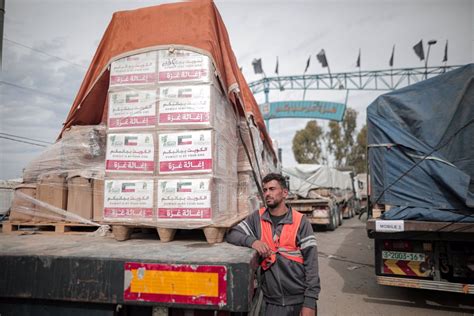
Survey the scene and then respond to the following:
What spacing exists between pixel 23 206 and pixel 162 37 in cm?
225

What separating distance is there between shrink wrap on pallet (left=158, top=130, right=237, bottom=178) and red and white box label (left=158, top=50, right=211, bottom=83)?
0.49 meters

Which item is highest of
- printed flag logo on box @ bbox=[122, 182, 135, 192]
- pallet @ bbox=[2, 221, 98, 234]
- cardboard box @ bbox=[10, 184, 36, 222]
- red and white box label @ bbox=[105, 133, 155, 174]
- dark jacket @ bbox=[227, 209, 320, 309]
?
red and white box label @ bbox=[105, 133, 155, 174]

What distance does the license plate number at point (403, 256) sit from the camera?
444cm

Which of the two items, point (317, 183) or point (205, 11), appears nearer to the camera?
point (205, 11)

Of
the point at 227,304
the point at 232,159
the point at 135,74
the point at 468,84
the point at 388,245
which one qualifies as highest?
the point at 468,84

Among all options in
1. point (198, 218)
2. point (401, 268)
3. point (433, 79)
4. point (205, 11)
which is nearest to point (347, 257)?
point (401, 268)

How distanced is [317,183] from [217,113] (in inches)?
490

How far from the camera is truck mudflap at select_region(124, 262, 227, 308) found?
5.43 ft

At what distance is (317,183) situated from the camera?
14453 mm

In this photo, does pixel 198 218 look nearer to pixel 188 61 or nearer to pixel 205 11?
pixel 188 61

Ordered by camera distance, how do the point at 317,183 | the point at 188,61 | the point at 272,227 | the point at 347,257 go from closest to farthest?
the point at 272,227 < the point at 188,61 < the point at 347,257 < the point at 317,183

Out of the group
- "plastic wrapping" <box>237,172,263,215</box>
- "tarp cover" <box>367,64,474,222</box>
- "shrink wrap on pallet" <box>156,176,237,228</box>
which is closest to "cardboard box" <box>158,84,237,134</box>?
"shrink wrap on pallet" <box>156,176,237,228</box>

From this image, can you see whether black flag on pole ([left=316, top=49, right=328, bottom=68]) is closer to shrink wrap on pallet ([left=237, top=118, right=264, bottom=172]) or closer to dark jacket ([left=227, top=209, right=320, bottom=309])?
shrink wrap on pallet ([left=237, top=118, right=264, bottom=172])

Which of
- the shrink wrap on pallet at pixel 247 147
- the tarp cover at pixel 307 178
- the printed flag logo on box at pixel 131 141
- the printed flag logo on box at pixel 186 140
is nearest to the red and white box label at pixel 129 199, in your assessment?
the printed flag logo on box at pixel 131 141
